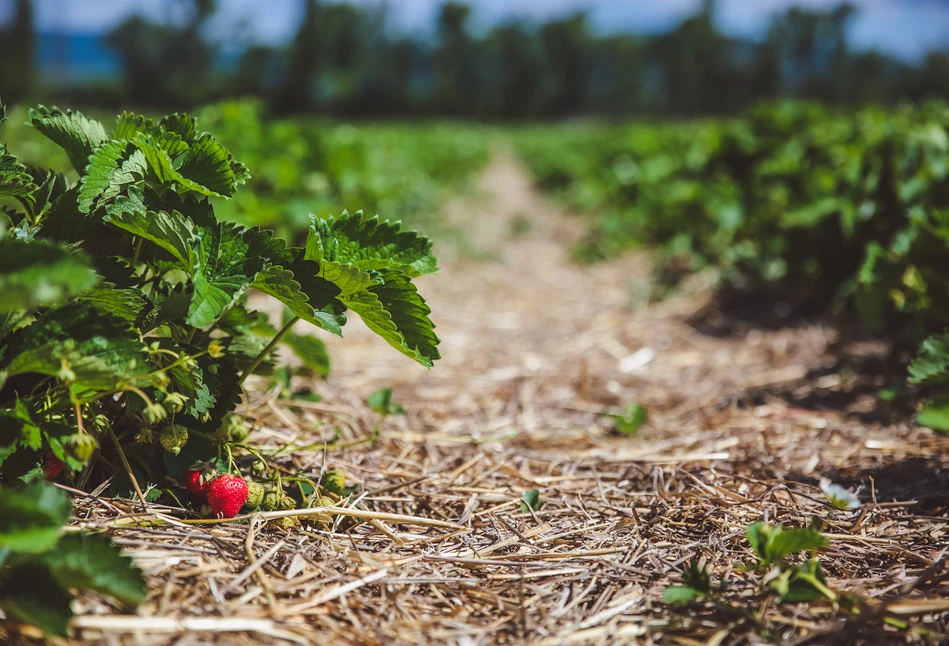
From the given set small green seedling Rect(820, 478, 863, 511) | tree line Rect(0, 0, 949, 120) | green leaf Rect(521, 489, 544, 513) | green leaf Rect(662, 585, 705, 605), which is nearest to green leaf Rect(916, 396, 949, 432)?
small green seedling Rect(820, 478, 863, 511)

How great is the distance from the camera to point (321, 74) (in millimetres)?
47781

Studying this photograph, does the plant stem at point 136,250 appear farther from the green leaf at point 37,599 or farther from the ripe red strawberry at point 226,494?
the green leaf at point 37,599

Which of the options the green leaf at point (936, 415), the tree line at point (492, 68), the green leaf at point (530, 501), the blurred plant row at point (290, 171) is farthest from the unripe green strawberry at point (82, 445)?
the tree line at point (492, 68)

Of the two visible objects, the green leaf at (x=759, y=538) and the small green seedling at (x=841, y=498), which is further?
the small green seedling at (x=841, y=498)

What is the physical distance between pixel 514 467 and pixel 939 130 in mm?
2583

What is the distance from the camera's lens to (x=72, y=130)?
131cm

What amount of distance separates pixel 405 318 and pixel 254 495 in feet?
1.46

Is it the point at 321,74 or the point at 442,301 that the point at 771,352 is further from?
the point at 321,74

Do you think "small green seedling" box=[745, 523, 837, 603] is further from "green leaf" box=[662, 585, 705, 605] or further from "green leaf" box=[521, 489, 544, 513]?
"green leaf" box=[521, 489, 544, 513]

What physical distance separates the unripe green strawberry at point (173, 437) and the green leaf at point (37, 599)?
32 centimetres

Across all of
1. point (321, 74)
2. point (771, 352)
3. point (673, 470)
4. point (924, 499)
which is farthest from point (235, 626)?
point (321, 74)

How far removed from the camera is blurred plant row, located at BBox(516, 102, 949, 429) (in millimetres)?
2379

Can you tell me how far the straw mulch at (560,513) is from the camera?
1.11 meters

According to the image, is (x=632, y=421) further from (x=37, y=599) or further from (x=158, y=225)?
(x=37, y=599)
